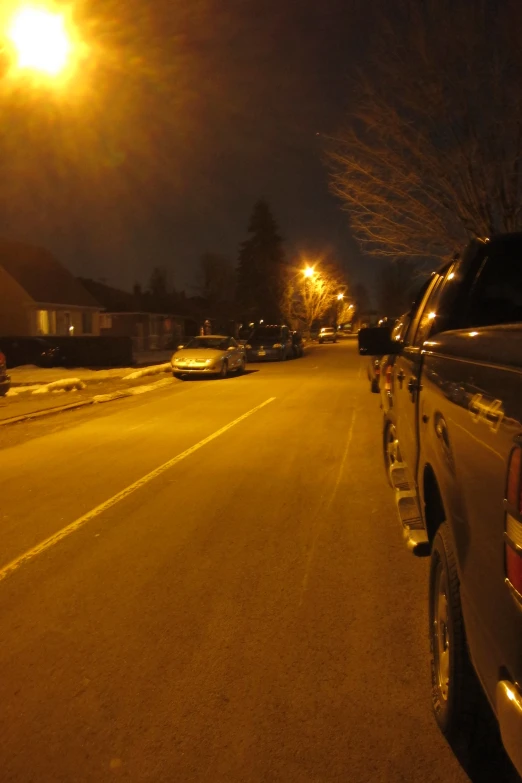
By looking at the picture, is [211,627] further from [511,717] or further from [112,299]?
[112,299]

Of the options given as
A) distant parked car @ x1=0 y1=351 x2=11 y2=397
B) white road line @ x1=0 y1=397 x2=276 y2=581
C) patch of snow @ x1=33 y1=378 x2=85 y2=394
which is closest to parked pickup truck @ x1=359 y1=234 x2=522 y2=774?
white road line @ x1=0 y1=397 x2=276 y2=581

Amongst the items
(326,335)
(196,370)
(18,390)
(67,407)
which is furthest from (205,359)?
(326,335)

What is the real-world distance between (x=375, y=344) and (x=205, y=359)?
19200 mm

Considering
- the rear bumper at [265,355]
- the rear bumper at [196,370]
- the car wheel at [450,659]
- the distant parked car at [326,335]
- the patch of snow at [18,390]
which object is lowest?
the distant parked car at [326,335]

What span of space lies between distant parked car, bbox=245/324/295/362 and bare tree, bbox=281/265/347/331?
114 feet

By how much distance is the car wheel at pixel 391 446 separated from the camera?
7.16m

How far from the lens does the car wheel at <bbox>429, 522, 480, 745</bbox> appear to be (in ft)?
10.8

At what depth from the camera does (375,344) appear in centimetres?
665

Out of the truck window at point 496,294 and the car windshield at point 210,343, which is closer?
the truck window at point 496,294

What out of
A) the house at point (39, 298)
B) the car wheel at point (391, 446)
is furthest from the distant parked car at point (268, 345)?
the car wheel at point (391, 446)

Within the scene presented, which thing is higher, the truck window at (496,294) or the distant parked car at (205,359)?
the truck window at (496,294)

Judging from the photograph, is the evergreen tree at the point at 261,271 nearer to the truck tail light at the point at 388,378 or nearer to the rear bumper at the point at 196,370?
the rear bumper at the point at 196,370

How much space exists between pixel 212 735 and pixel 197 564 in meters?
2.54

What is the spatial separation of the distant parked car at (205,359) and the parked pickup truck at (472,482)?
20.1 m
